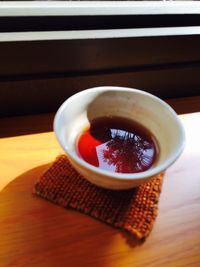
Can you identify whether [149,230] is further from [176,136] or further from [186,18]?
[186,18]

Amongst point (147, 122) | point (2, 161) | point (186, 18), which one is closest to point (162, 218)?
point (147, 122)

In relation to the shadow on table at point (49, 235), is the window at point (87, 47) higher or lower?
higher

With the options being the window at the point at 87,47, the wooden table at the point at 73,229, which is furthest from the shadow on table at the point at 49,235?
the window at the point at 87,47

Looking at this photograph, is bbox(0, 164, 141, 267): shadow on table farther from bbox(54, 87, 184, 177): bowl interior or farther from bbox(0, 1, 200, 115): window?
bbox(0, 1, 200, 115): window

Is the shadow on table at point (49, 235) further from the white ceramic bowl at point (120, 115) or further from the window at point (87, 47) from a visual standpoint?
the window at point (87, 47)

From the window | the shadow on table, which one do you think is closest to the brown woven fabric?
the shadow on table
